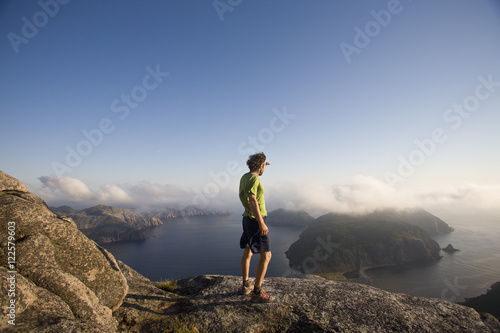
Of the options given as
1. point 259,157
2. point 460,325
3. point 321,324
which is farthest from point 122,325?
point 460,325

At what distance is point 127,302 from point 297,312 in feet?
16.6

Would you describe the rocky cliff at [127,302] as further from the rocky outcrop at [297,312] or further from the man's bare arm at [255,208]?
the man's bare arm at [255,208]

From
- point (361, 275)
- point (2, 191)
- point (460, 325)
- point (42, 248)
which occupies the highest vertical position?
point (2, 191)

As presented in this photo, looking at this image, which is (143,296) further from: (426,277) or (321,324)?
(426,277)

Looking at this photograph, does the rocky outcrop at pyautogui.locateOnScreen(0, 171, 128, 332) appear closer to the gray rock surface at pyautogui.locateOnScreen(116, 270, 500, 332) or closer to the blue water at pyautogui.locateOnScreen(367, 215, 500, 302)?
the gray rock surface at pyautogui.locateOnScreen(116, 270, 500, 332)

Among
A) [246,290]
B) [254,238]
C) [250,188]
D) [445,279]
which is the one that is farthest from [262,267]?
[445,279]

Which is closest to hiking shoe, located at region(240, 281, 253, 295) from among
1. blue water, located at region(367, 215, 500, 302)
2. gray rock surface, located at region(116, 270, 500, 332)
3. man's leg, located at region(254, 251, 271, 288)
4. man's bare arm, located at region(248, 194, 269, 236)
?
gray rock surface, located at region(116, 270, 500, 332)

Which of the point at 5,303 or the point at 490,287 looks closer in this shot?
the point at 5,303

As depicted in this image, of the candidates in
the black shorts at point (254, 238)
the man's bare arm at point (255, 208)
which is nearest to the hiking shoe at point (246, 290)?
the black shorts at point (254, 238)

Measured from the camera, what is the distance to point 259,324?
5.76m

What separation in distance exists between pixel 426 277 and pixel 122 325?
779ft

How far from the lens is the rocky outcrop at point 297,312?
18.7 feet

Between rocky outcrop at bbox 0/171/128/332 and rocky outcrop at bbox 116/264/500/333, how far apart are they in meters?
0.94

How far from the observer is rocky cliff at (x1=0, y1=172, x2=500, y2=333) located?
455cm
